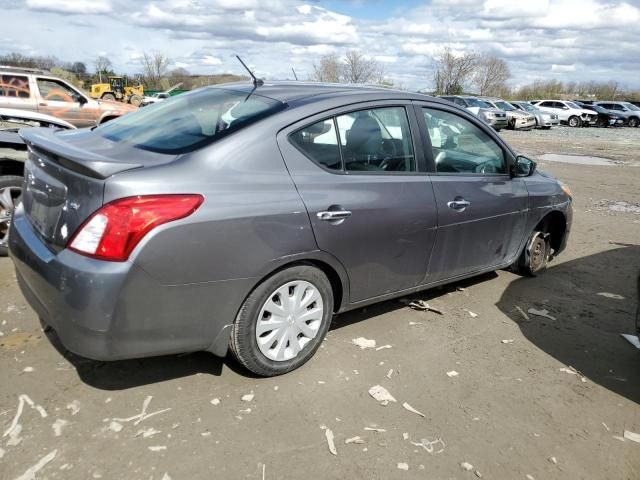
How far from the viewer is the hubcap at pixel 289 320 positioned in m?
3.05

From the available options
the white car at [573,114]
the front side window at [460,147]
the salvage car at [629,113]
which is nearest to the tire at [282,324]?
the front side window at [460,147]

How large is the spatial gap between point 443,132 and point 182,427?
107 inches

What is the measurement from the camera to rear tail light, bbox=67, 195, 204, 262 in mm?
2459

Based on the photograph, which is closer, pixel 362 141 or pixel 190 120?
pixel 190 120

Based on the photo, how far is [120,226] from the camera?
8.05 ft

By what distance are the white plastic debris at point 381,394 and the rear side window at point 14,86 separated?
12140mm

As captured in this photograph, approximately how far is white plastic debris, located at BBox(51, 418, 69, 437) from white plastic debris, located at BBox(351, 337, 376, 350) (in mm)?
1848

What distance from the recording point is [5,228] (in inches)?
194

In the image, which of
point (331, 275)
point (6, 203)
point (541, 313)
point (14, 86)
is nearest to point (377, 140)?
point (331, 275)

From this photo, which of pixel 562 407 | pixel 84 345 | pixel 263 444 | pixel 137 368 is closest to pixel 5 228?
pixel 137 368

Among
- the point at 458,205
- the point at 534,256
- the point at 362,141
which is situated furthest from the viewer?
the point at 534,256

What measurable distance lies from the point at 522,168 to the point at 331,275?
7.27ft

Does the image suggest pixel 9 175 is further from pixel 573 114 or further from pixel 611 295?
pixel 573 114

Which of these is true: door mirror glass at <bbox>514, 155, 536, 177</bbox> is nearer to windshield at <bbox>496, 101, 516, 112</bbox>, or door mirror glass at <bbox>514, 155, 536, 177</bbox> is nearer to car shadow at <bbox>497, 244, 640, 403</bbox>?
car shadow at <bbox>497, 244, 640, 403</bbox>
